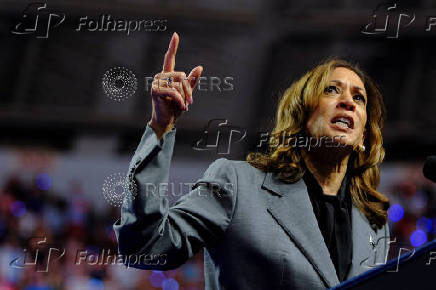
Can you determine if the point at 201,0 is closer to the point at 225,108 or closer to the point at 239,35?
the point at 239,35

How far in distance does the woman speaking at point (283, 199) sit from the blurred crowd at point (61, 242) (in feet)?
10.2

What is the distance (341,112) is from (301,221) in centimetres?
27

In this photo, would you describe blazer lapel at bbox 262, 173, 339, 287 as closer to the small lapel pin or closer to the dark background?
the small lapel pin

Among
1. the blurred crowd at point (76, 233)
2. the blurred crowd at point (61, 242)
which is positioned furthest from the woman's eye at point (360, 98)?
the blurred crowd at point (76, 233)

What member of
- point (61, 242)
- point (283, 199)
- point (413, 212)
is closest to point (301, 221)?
point (283, 199)

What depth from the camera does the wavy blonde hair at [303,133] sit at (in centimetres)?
165

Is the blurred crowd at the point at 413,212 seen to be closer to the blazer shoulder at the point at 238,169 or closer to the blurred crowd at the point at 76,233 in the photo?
the blurred crowd at the point at 76,233

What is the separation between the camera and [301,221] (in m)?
1.50

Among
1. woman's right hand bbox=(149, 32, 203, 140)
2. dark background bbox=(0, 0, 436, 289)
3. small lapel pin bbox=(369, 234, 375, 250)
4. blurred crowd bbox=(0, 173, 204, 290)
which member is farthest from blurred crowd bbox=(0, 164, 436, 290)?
woman's right hand bbox=(149, 32, 203, 140)

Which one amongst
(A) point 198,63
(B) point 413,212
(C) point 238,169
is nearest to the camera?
(C) point 238,169

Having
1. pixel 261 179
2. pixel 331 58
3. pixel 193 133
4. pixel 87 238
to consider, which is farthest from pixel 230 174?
pixel 193 133

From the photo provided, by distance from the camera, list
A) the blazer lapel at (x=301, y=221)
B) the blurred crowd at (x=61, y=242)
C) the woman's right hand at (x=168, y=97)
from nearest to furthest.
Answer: the woman's right hand at (x=168, y=97), the blazer lapel at (x=301, y=221), the blurred crowd at (x=61, y=242)

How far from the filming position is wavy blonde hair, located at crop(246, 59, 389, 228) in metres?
1.65

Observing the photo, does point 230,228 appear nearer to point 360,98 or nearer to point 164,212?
point 164,212
